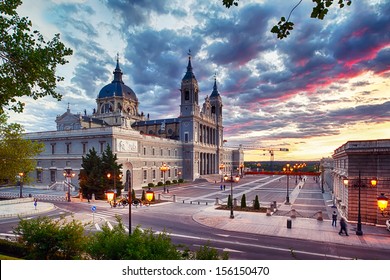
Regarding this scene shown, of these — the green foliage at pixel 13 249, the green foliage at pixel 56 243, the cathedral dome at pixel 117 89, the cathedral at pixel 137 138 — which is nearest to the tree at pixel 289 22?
the green foliage at pixel 56 243

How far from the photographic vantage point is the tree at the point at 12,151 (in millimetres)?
25891

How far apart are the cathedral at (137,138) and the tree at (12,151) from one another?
18.6 m

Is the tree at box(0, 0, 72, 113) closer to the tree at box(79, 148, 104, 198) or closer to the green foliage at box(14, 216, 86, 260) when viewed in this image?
the green foliage at box(14, 216, 86, 260)

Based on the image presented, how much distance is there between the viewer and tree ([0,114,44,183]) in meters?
25.9

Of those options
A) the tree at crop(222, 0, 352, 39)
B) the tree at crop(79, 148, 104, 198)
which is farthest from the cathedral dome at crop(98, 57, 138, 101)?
the tree at crop(222, 0, 352, 39)

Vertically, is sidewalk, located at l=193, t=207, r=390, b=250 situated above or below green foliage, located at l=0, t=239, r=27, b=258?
below

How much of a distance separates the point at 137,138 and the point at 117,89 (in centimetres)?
3398

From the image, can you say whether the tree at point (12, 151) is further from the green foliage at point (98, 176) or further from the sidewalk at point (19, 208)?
the green foliage at point (98, 176)

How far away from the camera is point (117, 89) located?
272ft

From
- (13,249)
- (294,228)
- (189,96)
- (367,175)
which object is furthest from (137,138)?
(13,249)

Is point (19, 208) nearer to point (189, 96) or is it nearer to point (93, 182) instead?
point (93, 182)

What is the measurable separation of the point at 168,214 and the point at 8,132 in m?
19.1

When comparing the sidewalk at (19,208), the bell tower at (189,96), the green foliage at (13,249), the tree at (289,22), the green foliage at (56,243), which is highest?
the bell tower at (189,96)

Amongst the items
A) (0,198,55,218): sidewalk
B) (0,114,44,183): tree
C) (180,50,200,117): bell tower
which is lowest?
(0,198,55,218): sidewalk
